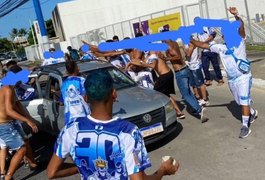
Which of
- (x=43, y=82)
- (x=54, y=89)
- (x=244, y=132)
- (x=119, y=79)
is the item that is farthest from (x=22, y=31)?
(x=244, y=132)

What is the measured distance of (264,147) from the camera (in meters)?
6.04

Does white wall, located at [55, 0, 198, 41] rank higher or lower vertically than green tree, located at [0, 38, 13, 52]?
higher

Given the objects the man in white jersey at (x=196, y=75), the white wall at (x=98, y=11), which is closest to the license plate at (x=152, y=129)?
the man in white jersey at (x=196, y=75)

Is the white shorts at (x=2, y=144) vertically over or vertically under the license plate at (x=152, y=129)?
over

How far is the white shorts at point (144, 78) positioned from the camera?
8.84m

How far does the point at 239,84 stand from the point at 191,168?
5.57 ft

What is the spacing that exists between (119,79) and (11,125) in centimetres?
259

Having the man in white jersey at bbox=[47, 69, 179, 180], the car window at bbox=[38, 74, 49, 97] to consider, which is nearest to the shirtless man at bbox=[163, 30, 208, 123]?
the car window at bbox=[38, 74, 49, 97]

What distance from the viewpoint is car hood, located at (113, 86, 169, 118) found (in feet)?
21.7

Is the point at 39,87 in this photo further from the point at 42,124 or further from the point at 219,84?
the point at 219,84

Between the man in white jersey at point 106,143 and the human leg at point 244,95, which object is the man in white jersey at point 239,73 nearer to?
the human leg at point 244,95

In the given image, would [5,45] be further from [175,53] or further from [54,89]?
[175,53]

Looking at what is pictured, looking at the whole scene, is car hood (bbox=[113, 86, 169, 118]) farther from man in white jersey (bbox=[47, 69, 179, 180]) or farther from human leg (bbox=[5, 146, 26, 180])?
man in white jersey (bbox=[47, 69, 179, 180])

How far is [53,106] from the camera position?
7.74 m
